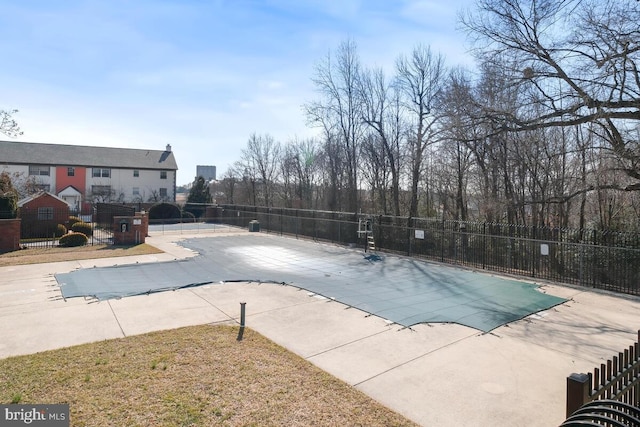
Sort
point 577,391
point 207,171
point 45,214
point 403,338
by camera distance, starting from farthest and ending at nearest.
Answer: point 207,171, point 45,214, point 403,338, point 577,391

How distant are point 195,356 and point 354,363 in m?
2.23

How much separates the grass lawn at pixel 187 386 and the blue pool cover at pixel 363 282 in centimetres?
278

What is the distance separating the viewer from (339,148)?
2789cm

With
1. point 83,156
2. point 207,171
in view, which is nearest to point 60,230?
point 83,156

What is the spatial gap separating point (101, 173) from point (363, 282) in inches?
1620

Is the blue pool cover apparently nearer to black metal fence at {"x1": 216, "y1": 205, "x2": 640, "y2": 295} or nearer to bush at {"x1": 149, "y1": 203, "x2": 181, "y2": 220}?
black metal fence at {"x1": 216, "y1": 205, "x2": 640, "y2": 295}

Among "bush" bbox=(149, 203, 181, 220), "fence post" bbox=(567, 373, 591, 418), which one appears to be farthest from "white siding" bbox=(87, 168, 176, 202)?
"fence post" bbox=(567, 373, 591, 418)

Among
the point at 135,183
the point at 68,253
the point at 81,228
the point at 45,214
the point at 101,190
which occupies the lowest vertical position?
the point at 68,253

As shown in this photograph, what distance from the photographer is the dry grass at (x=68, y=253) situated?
13.0 metres

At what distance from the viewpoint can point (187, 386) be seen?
4293 mm

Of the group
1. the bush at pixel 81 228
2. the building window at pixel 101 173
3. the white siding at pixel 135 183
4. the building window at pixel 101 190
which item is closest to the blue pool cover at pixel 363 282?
the bush at pixel 81 228

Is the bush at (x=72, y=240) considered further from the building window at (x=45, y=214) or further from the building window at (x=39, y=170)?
the building window at (x=39, y=170)

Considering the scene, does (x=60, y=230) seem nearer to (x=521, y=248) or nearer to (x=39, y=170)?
(x=521, y=248)

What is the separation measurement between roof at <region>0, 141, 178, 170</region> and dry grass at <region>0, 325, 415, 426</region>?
42568 millimetres
